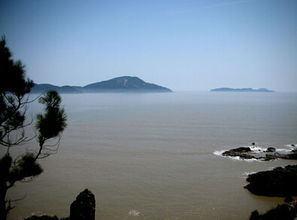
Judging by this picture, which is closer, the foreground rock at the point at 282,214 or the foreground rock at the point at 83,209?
the foreground rock at the point at 282,214

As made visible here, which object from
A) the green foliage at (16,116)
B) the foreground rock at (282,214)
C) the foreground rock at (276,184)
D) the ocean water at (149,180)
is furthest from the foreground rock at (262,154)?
the green foliage at (16,116)

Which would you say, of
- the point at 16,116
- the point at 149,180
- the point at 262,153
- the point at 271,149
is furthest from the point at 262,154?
the point at 16,116

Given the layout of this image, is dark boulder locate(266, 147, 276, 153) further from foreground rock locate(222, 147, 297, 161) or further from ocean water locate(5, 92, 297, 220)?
ocean water locate(5, 92, 297, 220)

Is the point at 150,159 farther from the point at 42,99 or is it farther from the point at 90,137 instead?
the point at 42,99

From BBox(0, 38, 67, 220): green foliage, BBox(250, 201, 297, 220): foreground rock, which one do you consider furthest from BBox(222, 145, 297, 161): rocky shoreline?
BBox(0, 38, 67, 220): green foliage

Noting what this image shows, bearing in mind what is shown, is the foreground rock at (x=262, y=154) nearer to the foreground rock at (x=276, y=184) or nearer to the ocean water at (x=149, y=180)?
the ocean water at (x=149, y=180)
